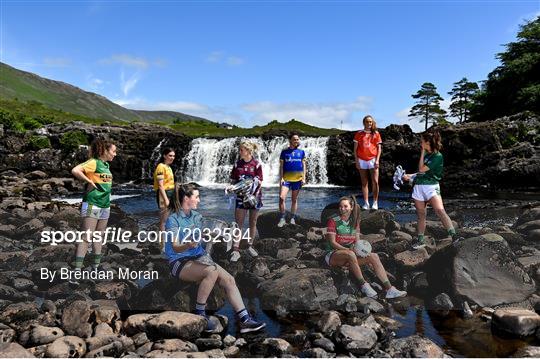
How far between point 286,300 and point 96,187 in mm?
4047

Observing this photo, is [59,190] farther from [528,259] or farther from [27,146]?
[528,259]

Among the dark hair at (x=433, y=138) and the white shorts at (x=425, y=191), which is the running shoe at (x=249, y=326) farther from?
the dark hair at (x=433, y=138)

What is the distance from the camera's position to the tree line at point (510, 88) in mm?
47531

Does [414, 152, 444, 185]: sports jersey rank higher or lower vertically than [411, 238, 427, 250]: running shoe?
higher

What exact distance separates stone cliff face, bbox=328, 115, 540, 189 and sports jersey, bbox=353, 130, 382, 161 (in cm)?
2581

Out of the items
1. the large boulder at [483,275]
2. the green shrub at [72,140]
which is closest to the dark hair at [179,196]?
the large boulder at [483,275]

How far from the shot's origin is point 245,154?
29.4 feet

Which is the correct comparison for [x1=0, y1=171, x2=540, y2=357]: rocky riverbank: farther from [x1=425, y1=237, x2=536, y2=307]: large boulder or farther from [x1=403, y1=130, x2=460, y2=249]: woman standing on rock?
[x1=403, y1=130, x2=460, y2=249]: woman standing on rock

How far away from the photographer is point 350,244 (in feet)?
26.1

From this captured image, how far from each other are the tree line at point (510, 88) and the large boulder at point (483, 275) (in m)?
43.6

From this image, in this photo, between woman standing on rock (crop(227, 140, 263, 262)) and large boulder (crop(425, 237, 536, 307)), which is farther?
woman standing on rock (crop(227, 140, 263, 262))

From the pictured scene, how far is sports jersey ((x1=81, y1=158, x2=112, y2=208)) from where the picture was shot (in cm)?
781

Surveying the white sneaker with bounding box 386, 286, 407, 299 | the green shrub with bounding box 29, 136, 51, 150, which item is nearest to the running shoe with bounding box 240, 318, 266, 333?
the white sneaker with bounding box 386, 286, 407, 299

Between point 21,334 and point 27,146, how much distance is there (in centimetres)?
4693
